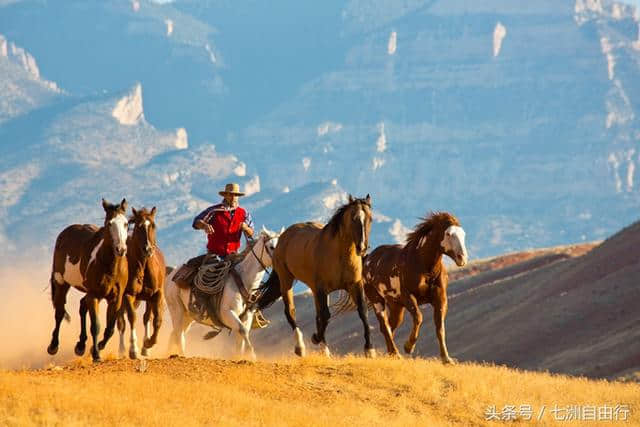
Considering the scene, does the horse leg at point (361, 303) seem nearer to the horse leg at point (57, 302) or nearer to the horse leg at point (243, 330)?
the horse leg at point (243, 330)

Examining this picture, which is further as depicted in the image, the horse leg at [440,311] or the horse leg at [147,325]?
the horse leg at [440,311]

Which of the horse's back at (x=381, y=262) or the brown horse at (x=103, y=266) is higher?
the brown horse at (x=103, y=266)

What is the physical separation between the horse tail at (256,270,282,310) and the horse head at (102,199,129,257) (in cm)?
426

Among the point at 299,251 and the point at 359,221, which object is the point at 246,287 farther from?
the point at 359,221

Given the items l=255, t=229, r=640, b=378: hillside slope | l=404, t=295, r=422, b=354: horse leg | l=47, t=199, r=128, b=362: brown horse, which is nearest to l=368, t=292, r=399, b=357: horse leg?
l=404, t=295, r=422, b=354: horse leg

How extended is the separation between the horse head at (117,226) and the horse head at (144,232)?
42 cm

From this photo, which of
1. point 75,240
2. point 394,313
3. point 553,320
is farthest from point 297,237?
point 553,320

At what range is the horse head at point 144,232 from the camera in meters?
24.6

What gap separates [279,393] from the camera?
918 inches

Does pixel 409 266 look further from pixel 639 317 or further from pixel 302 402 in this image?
pixel 639 317

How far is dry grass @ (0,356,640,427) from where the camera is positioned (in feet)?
66.8

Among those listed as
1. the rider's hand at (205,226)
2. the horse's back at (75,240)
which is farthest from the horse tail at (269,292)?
the horse's back at (75,240)

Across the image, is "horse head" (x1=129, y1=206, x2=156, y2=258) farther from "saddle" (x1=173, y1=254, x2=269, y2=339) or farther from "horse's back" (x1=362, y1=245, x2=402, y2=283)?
"horse's back" (x1=362, y1=245, x2=402, y2=283)

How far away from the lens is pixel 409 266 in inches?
1106
